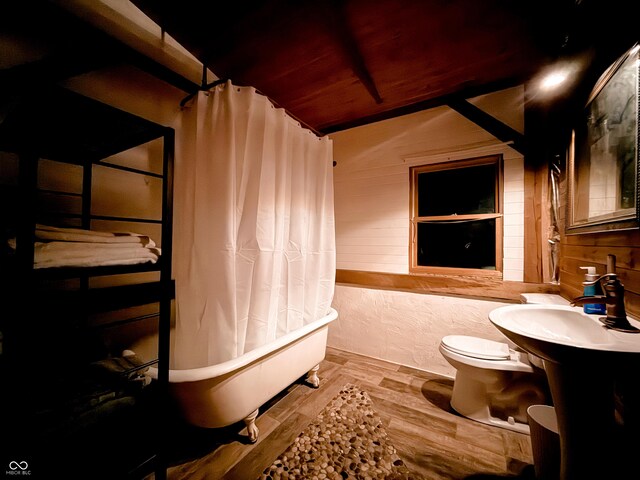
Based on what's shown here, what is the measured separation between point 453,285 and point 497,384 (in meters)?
0.77

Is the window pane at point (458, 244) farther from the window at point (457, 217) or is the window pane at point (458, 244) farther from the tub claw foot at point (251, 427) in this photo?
the tub claw foot at point (251, 427)

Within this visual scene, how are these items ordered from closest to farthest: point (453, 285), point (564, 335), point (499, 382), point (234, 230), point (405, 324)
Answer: point (564, 335) < point (234, 230) < point (499, 382) < point (453, 285) < point (405, 324)

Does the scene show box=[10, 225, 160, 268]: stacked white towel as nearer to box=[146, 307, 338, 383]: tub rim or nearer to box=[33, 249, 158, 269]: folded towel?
box=[33, 249, 158, 269]: folded towel

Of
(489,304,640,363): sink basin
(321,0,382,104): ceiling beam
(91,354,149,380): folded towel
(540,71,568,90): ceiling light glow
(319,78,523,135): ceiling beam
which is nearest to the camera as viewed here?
(489,304,640,363): sink basin

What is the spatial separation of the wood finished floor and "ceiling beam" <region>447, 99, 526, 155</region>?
1995mm

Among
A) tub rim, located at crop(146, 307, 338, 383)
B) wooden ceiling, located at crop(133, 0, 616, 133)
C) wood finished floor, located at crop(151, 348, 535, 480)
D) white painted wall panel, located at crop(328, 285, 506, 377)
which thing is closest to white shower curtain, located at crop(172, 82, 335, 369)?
tub rim, located at crop(146, 307, 338, 383)

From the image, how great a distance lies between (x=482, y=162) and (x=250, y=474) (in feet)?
8.66

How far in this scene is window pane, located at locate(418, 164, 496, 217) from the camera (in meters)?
2.09

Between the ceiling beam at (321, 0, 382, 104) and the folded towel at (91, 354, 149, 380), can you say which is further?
the ceiling beam at (321, 0, 382, 104)

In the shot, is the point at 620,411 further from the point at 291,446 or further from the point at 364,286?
the point at 364,286

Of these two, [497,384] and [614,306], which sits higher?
[614,306]

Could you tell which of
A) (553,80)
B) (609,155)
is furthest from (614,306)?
(553,80)

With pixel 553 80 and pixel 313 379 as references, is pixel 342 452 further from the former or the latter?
pixel 553 80

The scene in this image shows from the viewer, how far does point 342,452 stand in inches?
52.6
